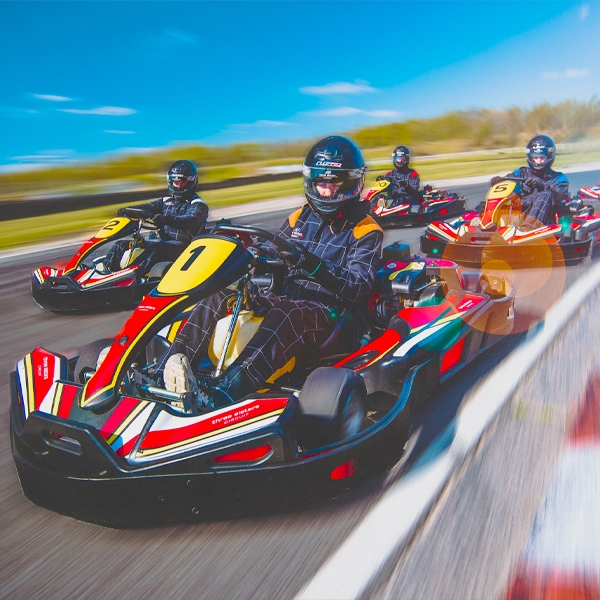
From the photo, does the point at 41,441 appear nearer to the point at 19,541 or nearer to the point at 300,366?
the point at 19,541

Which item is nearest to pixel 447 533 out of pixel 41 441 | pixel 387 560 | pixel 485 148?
pixel 387 560

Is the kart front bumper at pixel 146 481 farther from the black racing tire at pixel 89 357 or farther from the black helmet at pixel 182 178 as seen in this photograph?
the black helmet at pixel 182 178

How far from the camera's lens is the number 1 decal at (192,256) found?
88.2 inches

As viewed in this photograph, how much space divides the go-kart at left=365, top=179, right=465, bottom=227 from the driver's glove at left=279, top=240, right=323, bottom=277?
5.75 metres

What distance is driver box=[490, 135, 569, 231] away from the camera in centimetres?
596

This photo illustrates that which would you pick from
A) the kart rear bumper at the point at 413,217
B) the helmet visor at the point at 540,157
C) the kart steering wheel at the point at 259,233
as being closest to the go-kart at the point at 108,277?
the kart steering wheel at the point at 259,233

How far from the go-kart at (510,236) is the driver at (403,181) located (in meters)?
2.29

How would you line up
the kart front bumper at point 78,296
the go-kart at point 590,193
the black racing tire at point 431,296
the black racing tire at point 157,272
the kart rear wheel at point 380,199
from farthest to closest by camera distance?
1. the go-kart at point 590,193
2. the kart rear wheel at point 380,199
3. the black racing tire at point 157,272
4. the kart front bumper at point 78,296
5. the black racing tire at point 431,296

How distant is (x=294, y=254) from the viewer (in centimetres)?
228

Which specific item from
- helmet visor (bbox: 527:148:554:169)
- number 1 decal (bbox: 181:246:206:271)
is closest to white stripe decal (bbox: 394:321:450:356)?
number 1 decal (bbox: 181:246:206:271)

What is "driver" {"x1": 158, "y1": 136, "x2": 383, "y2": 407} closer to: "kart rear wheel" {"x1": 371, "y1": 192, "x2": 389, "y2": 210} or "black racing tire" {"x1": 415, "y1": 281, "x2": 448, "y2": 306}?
"black racing tire" {"x1": 415, "y1": 281, "x2": 448, "y2": 306}

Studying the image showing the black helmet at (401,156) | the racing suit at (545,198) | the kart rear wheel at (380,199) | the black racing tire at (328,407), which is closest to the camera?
the black racing tire at (328,407)

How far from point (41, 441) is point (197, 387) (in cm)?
51

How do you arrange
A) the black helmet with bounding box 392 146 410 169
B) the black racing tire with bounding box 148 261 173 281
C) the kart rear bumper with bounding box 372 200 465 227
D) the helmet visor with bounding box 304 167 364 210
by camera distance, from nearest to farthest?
the helmet visor with bounding box 304 167 364 210 → the black racing tire with bounding box 148 261 173 281 → the kart rear bumper with bounding box 372 200 465 227 → the black helmet with bounding box 392 146 410 169
